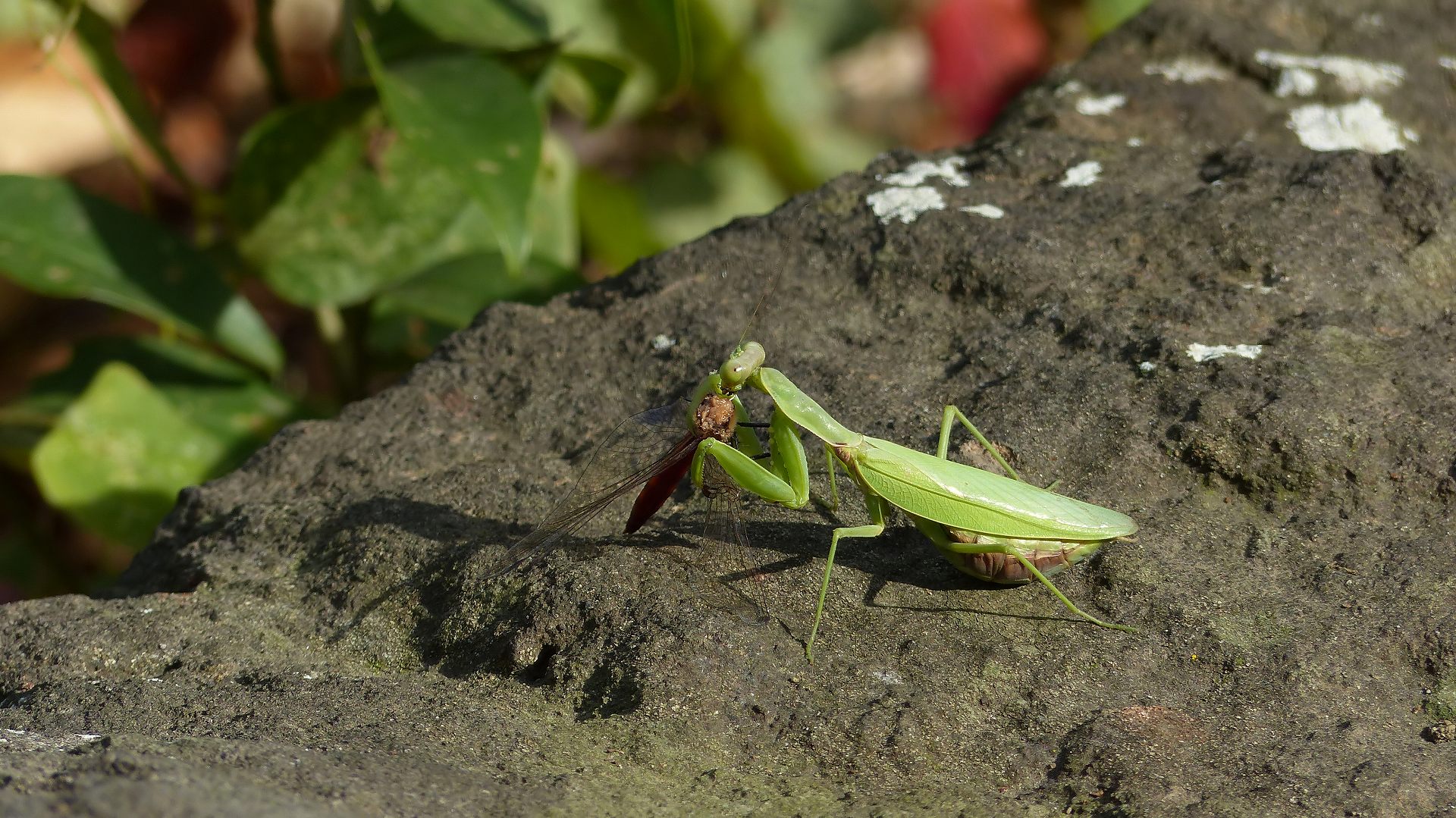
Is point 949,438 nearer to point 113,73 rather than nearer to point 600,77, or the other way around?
point 600,77

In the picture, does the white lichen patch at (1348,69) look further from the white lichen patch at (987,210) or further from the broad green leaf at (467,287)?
the broad green leaf at (467,287)

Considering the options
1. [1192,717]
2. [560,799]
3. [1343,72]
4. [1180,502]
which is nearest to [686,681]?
[560,799]

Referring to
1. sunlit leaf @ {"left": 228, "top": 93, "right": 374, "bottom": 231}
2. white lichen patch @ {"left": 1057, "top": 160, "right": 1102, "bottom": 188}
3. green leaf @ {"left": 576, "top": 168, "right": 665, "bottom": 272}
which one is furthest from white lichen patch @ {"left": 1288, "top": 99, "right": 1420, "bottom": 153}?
green leaf @ {"left": 576, "top": 168, "right": 665, "bottom": 272}

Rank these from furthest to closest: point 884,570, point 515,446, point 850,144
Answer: point 850,144, point 515,446, point 884,570

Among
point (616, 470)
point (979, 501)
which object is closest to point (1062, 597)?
point (979, 501)

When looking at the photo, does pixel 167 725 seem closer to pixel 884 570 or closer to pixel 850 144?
pixel 884 570

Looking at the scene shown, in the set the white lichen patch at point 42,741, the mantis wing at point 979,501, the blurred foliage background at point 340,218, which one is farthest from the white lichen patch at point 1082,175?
the white lichen patch at point 42,741

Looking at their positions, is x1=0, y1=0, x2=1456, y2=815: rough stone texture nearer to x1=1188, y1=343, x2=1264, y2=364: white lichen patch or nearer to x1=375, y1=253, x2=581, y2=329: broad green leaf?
x1=1188, y1=343, x2=1264, y2=364: white lichen patch
